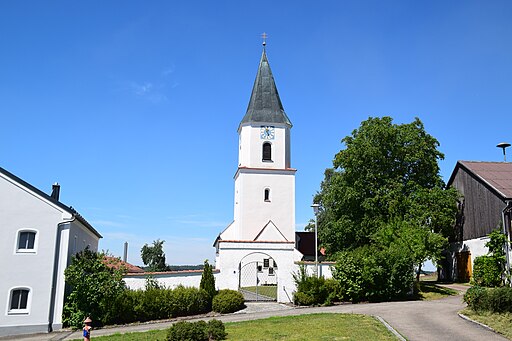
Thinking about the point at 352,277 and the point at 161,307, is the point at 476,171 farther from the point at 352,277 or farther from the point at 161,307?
the point at 161,307

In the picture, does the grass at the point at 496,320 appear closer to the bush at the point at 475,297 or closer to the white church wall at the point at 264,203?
the bush at the point at 475,297

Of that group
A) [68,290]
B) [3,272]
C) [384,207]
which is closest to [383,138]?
[384,207]

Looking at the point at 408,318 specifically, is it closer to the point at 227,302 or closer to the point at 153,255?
the point at 227,302

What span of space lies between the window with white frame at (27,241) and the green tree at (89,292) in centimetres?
203

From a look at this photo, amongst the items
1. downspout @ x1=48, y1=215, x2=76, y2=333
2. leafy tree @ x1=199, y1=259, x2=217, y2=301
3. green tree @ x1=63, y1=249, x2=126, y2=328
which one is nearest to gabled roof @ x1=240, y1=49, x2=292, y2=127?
leafy tree @ x1=199, y1=259, x2=217, y2=301

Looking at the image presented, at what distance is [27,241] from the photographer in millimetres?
22484

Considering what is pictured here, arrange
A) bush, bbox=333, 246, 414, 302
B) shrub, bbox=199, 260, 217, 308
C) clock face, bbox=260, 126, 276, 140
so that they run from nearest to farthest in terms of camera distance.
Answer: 1. shrub, bbox=199, 260, 217, 308
2. bush, bbox=333, 246, 414, 302
3. clock face, bbox=260, 126, 276, 140

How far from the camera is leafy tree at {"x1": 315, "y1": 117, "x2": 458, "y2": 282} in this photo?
3384 cm

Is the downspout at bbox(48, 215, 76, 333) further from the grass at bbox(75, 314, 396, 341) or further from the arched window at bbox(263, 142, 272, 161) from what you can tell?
the arched window at bbox(263, 142, 272, 161)

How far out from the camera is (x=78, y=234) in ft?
87.7

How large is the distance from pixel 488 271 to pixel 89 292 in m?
23.0

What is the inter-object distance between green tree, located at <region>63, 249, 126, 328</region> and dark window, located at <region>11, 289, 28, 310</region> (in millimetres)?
1813

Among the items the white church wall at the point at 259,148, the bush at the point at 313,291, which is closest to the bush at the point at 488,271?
the bush at the point at 313,291

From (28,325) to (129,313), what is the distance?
4.52 m
